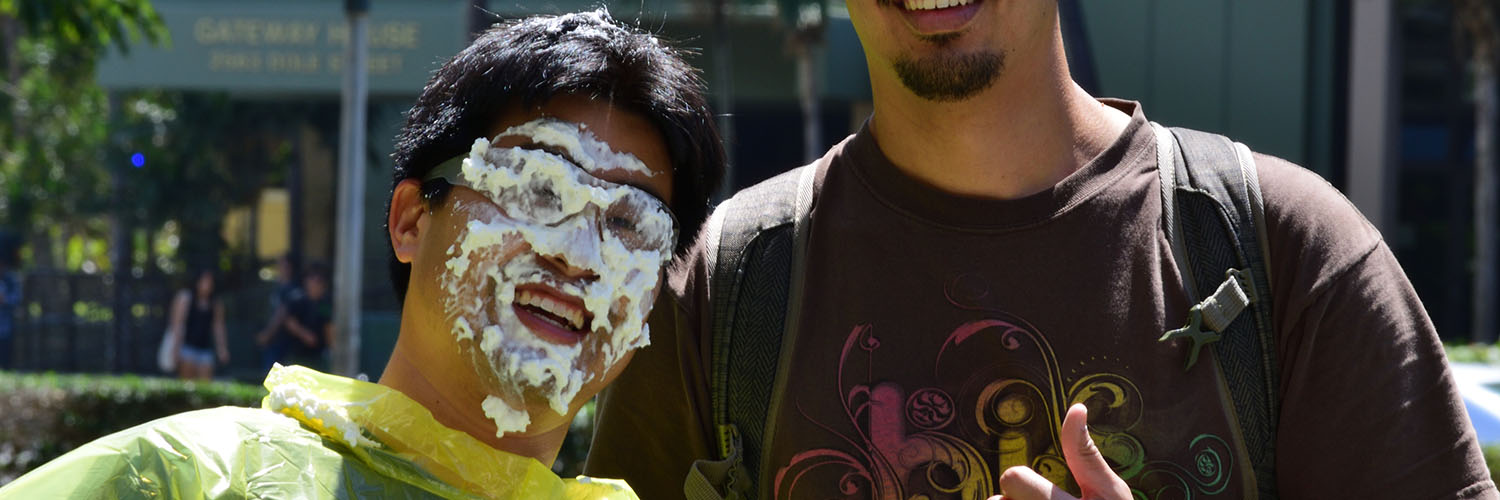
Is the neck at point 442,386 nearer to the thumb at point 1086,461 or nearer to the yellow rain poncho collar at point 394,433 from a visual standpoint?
the yellow rain poncho collar at point 394,433

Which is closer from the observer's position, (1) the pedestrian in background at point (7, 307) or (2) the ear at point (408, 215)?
(2) the ear at point (408, 215)

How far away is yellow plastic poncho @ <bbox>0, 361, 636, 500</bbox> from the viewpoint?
1468 mm

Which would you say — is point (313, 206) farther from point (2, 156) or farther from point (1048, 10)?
point (1048, 10)

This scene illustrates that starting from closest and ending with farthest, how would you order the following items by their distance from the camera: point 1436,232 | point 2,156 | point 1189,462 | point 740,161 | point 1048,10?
point 1189,462 < point 1048,10 < point 1436,232 < point 740,161 < point 2,156

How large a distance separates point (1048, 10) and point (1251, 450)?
0.70 meters

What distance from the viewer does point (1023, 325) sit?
2.06 m

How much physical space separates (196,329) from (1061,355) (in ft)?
37.1

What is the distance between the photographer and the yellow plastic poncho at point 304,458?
4.82 feet

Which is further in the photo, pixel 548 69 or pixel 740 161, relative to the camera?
pixel 740 161

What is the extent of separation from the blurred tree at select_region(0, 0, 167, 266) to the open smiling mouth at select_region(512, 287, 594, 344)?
18.0m

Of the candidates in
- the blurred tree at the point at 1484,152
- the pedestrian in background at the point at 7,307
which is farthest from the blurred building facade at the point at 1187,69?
the pedestrian in background at the point at 7,307

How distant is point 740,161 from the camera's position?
16.7m

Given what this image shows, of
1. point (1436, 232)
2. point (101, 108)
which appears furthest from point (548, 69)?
point (101, 108)

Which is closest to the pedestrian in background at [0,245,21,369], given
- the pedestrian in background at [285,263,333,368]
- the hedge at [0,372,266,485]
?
the pedestrian in background at [285,263,333,368]
